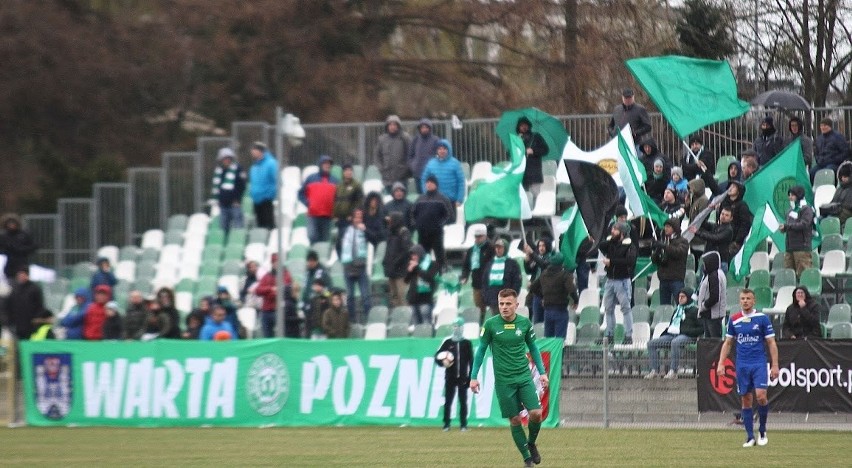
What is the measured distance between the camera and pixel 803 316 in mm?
23047

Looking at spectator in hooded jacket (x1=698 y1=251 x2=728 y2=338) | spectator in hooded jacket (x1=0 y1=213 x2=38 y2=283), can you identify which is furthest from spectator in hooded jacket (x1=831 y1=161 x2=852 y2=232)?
spectator in hooded jacket (x1=0 y1=213 x2=38 y2=283)

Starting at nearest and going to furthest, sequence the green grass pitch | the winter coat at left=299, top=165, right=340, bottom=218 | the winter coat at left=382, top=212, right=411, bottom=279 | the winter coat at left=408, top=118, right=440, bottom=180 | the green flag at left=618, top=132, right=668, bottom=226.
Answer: the green grass pitch
the green flag at left=618, top=132, right=668, bottom=226
the winter coat at left=382, top=212, right=411, bottom=279
the winter coat at left=299, top=165, right=340, bottom=218
the winter coat at left=408, top=118, right=440, bottom=180

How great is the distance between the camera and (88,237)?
34.9 metres

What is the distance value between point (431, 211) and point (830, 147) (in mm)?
6964

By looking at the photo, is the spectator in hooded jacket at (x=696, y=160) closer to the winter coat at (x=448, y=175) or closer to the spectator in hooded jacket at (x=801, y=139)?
the spectator in hooded jacket at (x=801, y=139)

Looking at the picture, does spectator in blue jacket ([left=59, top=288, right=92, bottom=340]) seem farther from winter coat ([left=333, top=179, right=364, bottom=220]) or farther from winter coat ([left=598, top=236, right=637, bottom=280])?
winter coat ([left=598, top=236, right=637, bottom=280])

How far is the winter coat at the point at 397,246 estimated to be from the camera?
2706cm

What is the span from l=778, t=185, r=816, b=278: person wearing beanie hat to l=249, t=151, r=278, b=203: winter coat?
33.6 ft

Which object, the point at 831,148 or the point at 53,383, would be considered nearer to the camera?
the point at 53,383

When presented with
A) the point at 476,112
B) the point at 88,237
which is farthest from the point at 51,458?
the point at 476,112

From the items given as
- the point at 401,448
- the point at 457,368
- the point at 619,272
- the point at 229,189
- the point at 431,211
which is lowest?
the point at 401,448

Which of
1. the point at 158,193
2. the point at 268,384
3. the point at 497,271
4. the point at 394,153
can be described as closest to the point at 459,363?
the point at 497,271

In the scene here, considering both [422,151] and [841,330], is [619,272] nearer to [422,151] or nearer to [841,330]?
[841,330]

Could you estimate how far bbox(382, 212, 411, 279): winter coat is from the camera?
27062mm
